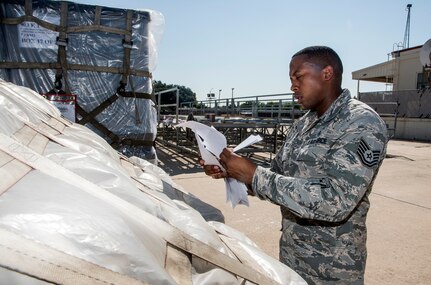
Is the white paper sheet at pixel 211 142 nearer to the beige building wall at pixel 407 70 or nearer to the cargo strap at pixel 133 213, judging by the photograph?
the cargo strap at pixel 133 213

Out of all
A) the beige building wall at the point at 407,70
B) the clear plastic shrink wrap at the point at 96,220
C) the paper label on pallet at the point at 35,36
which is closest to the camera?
the clear plastic shrink wrap at the point at 96,220

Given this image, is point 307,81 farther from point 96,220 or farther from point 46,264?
point 46,264

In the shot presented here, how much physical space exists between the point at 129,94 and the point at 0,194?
2.72m

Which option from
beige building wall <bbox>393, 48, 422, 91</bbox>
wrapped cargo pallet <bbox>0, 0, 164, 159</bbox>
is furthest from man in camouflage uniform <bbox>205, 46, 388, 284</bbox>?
beige building wall <bbox>393, 48, 422, 91</bbox>

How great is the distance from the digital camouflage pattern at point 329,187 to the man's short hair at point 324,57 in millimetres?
139

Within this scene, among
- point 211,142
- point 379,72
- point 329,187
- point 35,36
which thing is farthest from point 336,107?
point 379,72

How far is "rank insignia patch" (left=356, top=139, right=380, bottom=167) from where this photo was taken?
4.41ft

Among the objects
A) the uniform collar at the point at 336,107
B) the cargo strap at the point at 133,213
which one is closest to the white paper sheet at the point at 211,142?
the uniform collar at the point at 336,107

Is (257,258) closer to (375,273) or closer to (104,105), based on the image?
(375,273)

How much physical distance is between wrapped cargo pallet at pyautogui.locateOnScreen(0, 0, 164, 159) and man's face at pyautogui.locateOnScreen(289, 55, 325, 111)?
7.26 ft

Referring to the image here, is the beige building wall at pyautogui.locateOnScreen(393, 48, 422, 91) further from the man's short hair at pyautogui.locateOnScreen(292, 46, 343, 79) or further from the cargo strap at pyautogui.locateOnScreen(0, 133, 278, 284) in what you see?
the cargo strap at pyautogui.locateOnScreen(0, 133, 278, 284)

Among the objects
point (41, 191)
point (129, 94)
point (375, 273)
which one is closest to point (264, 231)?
point (375, 273)

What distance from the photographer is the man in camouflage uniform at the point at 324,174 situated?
1343 mm

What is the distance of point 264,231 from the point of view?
150 inches
